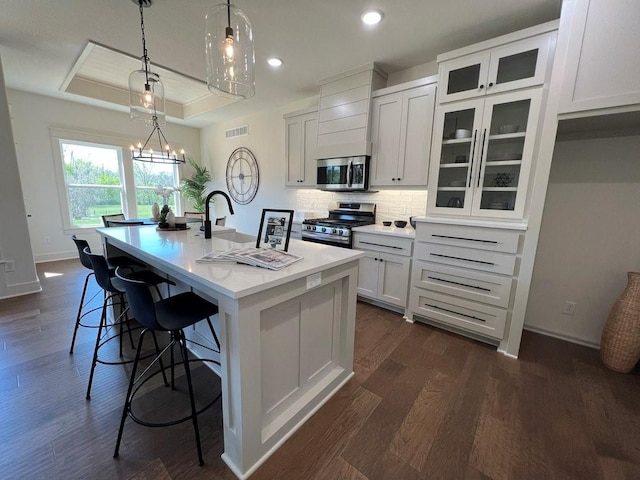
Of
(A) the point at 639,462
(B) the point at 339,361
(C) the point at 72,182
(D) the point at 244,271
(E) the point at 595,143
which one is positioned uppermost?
(E) the point at 595,143

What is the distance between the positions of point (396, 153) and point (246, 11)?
191cm

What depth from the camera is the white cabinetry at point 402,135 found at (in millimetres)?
2754

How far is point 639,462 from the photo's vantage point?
1366 mm

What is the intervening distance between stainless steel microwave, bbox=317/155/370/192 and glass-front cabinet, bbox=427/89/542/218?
2.81ft

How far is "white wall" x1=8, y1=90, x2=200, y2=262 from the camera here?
4.27 meters

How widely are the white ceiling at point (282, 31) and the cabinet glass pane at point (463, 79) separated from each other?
353mm

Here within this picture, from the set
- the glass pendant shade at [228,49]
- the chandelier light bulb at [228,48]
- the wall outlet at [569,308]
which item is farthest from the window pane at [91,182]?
the wall outlet at [569,308]

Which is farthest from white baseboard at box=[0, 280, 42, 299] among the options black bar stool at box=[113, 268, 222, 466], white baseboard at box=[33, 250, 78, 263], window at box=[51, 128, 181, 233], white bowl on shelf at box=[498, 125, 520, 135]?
white bowl on shelf at box=[498, 125, 520, 135]

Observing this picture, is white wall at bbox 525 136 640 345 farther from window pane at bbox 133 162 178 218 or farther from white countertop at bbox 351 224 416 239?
window pane at bbox 133 162 178 218

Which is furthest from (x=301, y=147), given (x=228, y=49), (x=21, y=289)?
(x=21, y=289)

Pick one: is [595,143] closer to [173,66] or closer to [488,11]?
[488,11]

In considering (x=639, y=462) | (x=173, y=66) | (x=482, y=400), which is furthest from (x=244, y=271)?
(x=173, y=66)

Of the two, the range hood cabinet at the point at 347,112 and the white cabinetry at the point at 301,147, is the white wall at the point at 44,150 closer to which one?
the white cabinetry at the point at 301,147

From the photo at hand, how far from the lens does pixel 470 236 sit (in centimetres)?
233
